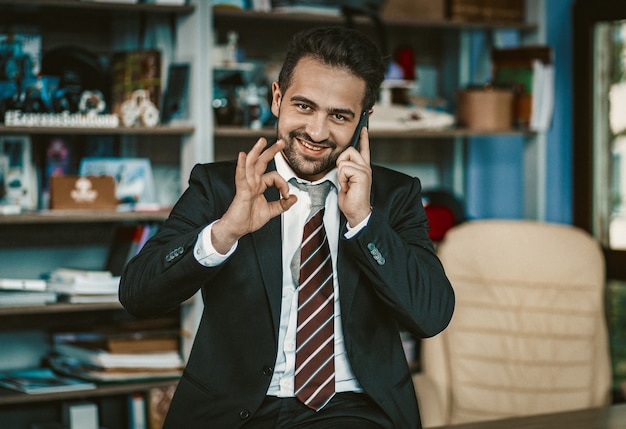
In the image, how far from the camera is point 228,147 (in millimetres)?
3939

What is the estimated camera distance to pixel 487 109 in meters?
3.94

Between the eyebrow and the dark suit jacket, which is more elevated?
the eyebrow

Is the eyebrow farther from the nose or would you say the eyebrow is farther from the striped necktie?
the striped necktie

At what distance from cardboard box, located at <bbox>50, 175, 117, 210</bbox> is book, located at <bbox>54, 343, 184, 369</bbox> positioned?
0.53 meters

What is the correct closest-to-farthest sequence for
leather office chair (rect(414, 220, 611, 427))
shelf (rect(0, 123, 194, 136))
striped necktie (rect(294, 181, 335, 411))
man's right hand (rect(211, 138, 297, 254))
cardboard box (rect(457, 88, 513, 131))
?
man's right hand (rect(211, 138, 297, 254))
striped necktie (rect(294, 181, 335, 411))
leather office chair (rect(414, 220, 611, 427))
shelf (rect(0, 123, 194, 136))
cardboard box (rect(457, 88, 513, 131))

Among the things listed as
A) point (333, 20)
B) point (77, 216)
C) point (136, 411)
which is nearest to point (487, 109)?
point (333, 20)

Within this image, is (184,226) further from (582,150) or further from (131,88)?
(582,150)

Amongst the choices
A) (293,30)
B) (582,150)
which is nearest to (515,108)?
(582,150)

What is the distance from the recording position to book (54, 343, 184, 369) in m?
3.43

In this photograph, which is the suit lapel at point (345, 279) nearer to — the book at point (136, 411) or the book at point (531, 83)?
the book at point (136, 411)

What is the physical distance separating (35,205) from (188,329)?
742 mm

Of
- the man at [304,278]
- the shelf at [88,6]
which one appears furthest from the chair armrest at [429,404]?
the shelf at [88,6]

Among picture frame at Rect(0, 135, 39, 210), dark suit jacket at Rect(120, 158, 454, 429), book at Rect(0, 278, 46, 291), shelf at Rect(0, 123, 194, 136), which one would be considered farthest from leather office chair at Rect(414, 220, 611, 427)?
picture frame at Rect(0, 135, 39, 210)

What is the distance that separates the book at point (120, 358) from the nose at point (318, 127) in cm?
189
